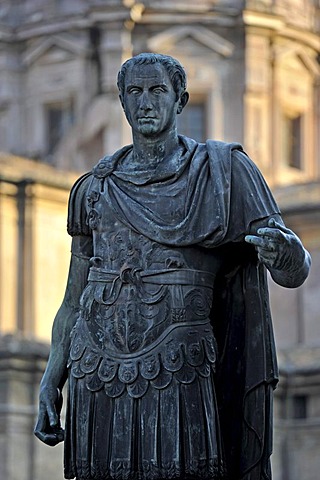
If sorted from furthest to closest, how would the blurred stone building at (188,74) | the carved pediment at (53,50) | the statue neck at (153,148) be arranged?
the carved pediment at (53,50), the blurred stone building at (188,74), the statue neck at (153,148)

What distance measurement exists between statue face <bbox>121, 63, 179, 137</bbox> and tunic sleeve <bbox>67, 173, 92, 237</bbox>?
0.40 m

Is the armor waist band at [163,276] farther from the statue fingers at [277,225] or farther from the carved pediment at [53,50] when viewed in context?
the carved pediment at [53,50]

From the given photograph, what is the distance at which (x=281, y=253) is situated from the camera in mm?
10617

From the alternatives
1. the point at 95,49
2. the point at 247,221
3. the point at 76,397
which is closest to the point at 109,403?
the point at 76,397

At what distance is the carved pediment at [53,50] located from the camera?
7094 centimetres

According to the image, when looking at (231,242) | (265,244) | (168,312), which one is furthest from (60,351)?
(265,244)

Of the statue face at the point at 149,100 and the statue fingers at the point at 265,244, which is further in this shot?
the statue face at the point at 149,100

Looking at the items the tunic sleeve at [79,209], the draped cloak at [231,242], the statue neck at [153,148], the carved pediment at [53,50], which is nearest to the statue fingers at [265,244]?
the draped cloak at [231,242]

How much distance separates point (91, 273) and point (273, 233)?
3.09 feet

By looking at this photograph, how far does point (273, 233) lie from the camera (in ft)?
34.7

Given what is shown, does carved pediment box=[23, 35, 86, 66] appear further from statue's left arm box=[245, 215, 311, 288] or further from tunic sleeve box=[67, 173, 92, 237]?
statue's left arm box=[245, 215, 311, 288]

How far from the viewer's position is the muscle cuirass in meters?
10.8

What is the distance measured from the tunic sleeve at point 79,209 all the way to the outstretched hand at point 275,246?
941 mm

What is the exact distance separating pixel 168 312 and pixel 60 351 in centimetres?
61
